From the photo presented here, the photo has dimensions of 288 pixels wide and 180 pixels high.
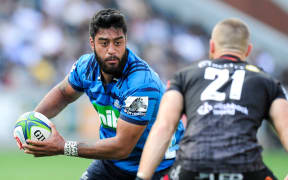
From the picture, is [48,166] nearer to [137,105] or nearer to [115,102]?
[115,102]

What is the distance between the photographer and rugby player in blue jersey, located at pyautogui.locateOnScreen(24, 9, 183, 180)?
5738 millimetres

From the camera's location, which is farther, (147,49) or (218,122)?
(147,49)

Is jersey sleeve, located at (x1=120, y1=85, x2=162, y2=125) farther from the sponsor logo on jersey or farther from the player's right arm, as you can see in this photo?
the sponsor logo on jersey

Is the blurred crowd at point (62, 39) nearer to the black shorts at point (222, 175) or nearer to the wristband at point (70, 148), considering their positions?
the wristband at point (70, 148)

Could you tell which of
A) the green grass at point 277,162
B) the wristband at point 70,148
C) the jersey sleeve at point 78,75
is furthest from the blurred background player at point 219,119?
the green grass at point 277,162

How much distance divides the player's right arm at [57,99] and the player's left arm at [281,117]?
104 inches

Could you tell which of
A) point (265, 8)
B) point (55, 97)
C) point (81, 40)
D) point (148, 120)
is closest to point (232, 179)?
point (148, 120)

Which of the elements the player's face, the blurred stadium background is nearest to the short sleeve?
the player's face

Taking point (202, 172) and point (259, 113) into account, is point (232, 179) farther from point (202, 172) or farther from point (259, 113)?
point (259, 113)

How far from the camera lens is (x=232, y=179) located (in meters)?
4.49

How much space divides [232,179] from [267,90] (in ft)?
2.32

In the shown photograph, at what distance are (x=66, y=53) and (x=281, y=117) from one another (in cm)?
1200

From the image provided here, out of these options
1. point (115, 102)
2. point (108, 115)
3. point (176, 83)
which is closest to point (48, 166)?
point (108, 115)

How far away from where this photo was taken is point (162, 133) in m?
4.55
